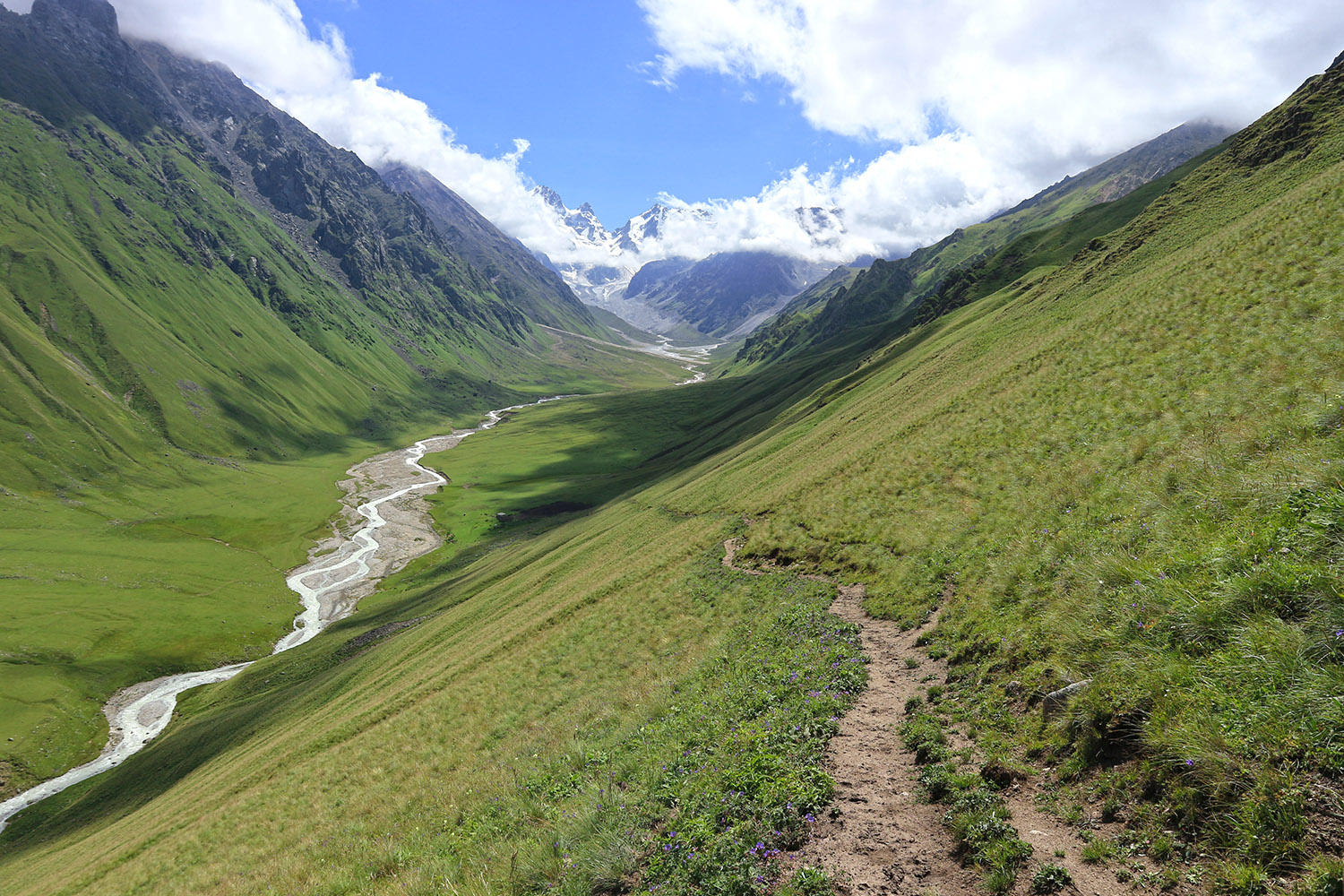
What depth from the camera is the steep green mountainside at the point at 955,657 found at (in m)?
7.93

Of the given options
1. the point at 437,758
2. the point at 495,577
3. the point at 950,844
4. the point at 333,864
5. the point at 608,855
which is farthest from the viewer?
the point at 495,577

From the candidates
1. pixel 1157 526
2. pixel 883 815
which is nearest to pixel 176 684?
pixel 883 815

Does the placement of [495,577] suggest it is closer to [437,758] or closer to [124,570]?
[437,758]

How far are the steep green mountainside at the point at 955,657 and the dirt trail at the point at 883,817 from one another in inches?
18.3

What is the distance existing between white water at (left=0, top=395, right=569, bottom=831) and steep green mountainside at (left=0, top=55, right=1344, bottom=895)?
38.4ft

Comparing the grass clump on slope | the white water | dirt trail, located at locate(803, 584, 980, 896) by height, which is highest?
the white water

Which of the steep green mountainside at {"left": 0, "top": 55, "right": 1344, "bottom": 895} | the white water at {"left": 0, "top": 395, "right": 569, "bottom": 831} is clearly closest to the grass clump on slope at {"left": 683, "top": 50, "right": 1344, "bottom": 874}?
the steep green mountainside at {"left": 0, "top": 55, "right": 1344, "bottom": 895}

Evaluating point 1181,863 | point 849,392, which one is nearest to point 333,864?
point 1181,863

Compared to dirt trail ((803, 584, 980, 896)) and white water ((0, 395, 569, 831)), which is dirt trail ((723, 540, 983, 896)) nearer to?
dirt trail ((803, 584, 980, 896))

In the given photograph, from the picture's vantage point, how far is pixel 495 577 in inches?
2687

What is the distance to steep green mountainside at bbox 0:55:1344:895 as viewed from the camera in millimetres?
7926

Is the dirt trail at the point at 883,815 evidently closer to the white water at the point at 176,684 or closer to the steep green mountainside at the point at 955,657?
the steep green mountainside at the point at 955,657

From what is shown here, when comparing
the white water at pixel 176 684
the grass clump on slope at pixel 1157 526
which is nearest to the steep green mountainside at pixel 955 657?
the grass clump on slope at pixel 1157 526

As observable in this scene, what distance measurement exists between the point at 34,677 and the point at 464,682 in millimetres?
91050
